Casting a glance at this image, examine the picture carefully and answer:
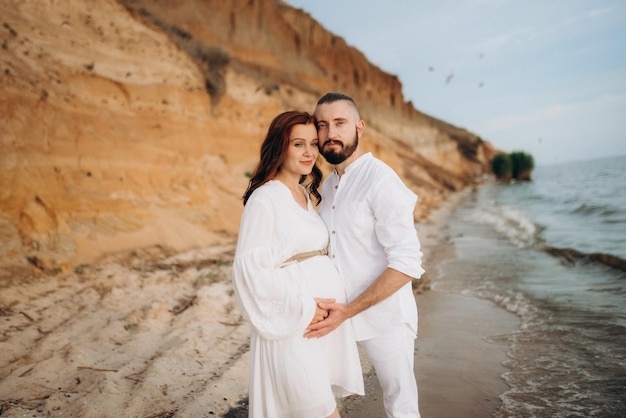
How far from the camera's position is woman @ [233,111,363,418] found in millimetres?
2064

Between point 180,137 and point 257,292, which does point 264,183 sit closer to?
point 257,292

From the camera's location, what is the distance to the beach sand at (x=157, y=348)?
321cm

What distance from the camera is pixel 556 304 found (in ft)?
20.3

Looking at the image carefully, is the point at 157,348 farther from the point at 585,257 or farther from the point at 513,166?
the point at 513,166

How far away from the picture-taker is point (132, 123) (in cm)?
891

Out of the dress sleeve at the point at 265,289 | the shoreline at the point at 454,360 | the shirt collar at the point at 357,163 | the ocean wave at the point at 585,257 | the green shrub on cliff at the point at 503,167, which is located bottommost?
the shoreline at the point at 454,360

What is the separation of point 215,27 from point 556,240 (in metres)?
18.1

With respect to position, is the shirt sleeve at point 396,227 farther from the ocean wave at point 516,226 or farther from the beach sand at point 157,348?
the ocean wave at point 516,226

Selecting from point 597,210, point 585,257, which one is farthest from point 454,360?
→ point 597,210

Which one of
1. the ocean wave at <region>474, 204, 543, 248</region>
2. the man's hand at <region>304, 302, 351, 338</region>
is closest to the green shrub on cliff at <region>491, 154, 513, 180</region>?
the ocean wave at <region>474, 204, 543, 248</region>

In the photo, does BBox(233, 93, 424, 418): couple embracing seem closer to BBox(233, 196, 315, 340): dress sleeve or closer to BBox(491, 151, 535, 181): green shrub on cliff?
BBox(233, 196, 315, 340): dress sleeve

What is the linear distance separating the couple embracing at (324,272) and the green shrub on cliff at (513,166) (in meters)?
70.8

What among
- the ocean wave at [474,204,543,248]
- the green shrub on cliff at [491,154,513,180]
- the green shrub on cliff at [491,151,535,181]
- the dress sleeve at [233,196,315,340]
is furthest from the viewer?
the green shrub on cliff at [491,151,535,181]

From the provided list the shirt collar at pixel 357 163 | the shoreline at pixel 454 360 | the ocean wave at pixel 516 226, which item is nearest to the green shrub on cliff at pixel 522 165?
the ocean wave at pixel 516 226
